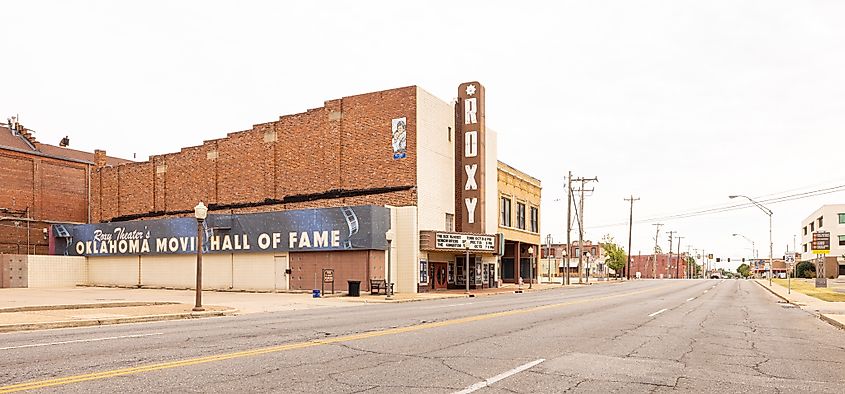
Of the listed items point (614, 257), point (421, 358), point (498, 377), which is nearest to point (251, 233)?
point (421, 358)

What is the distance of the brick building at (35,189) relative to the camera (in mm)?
57406

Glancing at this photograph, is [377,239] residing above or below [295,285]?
above

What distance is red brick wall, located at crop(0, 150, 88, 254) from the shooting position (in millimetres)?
57344

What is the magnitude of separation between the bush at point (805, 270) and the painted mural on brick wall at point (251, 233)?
86573mm

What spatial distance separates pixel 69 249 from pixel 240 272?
21728mm

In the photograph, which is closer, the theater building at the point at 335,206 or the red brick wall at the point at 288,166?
the theater building at the point at 335,206

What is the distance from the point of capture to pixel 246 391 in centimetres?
814

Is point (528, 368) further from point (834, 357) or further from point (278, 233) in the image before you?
point (278, 233)

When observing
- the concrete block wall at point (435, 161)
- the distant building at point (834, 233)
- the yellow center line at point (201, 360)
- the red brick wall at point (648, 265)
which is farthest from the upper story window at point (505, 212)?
the red brick wall at point (648, 265)

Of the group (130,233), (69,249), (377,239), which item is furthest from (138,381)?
(69,249)

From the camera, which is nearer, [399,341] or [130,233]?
[399,341]

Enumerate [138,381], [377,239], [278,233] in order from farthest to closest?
[278,233]
[377,239]
[138,381]

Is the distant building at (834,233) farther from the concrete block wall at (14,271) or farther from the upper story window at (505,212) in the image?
the concrete block wall at (14,271)

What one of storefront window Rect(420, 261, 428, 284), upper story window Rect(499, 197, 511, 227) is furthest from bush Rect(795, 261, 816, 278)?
storefront window Rect(420, 261, 428, 284)
